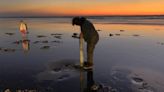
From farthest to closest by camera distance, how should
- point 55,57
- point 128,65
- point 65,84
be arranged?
point 55,57, point 128,65, point 65,84

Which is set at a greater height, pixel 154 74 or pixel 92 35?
pixel 92 35

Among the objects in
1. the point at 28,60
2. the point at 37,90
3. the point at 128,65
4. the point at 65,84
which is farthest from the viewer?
the point at 28,60

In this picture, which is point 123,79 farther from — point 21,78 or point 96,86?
point 21,78

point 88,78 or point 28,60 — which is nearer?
point 88,78

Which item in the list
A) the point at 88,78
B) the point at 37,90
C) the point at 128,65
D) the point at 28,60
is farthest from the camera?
the point at 28,60

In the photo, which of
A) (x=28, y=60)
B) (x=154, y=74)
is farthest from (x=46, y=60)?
(x=154, y=74)

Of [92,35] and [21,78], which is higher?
[92,35]

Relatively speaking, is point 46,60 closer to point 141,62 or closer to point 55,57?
point 55,57

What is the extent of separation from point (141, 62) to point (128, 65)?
1.47 metres

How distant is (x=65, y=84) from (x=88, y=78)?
1546 mm

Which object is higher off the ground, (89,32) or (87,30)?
(87,30)

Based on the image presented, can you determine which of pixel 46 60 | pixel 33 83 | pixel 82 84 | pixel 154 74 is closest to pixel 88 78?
pixel 82 84

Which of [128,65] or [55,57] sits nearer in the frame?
[128,65]

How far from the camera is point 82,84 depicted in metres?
12.0
